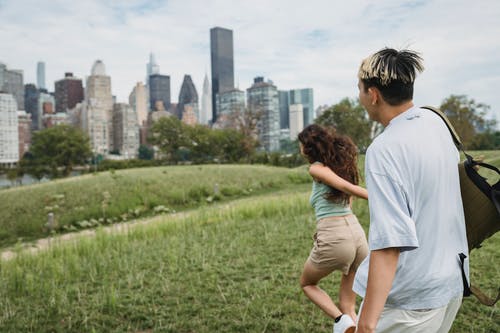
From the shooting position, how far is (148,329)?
368 cm

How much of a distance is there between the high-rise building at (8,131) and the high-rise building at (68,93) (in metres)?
30.5

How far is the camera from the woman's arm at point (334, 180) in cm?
277

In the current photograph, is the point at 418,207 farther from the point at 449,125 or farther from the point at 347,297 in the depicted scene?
the point at 347,297

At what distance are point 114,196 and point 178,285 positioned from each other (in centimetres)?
1015

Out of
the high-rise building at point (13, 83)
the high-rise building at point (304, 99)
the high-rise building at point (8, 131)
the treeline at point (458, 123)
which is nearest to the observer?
the treeline at point (458, 123)

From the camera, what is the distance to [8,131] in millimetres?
81812

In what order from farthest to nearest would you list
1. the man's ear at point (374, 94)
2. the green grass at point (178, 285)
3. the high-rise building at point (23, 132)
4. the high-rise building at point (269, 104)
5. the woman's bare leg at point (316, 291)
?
the high-rise building at point (23, 132)
the high-rise building at point (269, 104)
the green grass at point (178, 285)
the woman's bare leg at point (316, 291)
the man's ear at point (374, 94)

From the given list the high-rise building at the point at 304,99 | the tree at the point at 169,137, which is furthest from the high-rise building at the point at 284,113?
the tree at the point at 169,137

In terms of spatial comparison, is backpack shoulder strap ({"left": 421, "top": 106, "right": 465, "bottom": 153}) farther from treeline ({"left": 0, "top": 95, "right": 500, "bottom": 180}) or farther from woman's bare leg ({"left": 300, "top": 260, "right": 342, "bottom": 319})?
treeline ({"left": 0, "top": 95, "right": 500, "bottom": 180})

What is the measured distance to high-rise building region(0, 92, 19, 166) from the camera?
3155 inches

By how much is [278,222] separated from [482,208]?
6.95m

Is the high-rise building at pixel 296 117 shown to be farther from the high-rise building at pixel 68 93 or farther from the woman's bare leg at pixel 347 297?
the woman's bare leg at pixel 347 297

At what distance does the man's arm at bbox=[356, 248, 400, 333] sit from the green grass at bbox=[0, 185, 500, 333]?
219 cm

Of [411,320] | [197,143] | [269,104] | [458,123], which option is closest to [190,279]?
[411,320]
